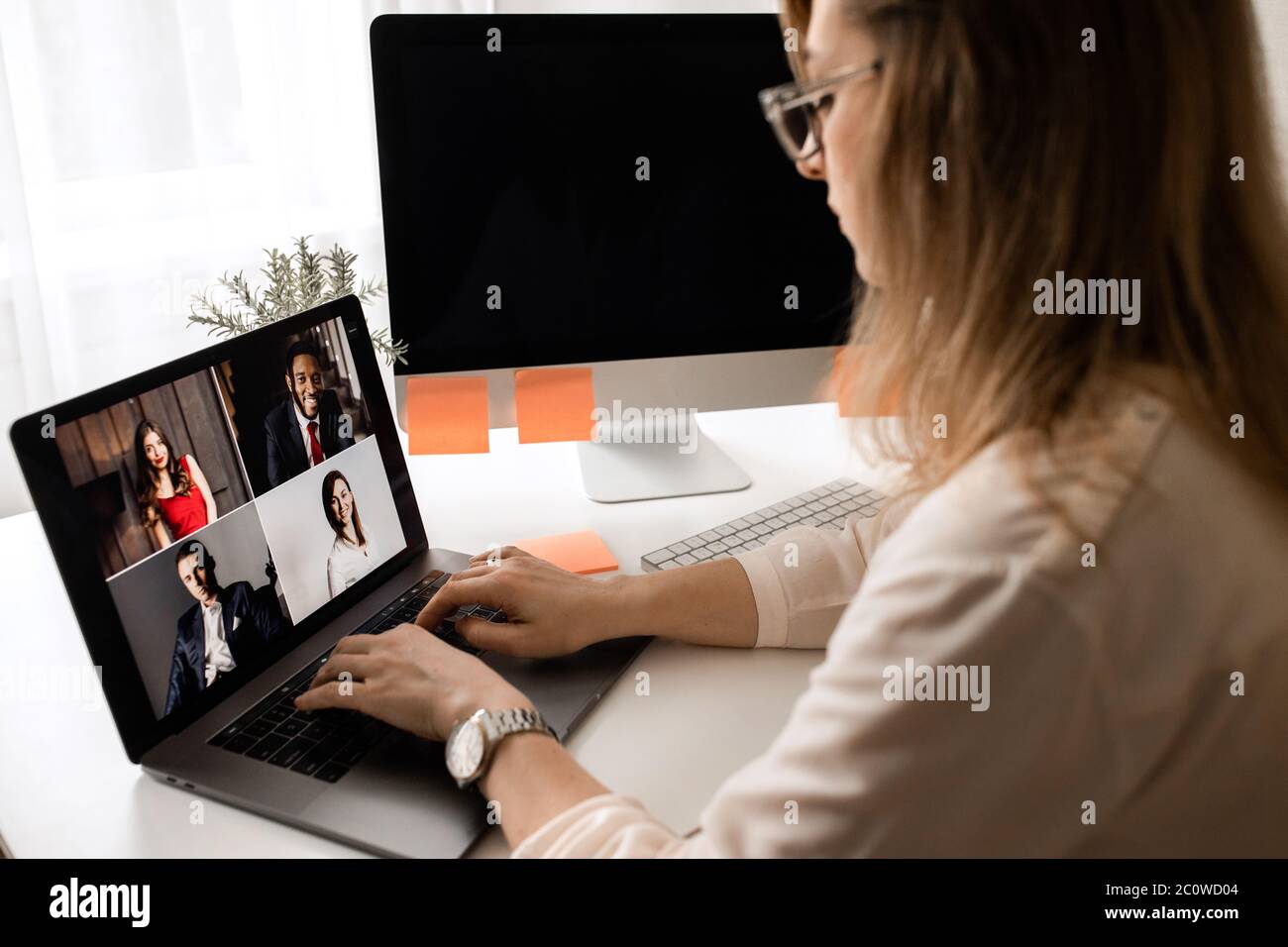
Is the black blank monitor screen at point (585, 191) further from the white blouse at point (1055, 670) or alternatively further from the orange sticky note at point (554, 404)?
the white blouse at point (1055, 670)

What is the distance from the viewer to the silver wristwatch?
67cm

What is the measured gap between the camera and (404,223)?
104cm

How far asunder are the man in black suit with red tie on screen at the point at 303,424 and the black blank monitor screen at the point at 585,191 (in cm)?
18

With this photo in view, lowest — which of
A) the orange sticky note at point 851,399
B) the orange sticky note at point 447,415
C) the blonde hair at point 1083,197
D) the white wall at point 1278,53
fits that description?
the orange sticky note at point 447,415

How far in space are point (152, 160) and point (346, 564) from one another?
4.41 ft

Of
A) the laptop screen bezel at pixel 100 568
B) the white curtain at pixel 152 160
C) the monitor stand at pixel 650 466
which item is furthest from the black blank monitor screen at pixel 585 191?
the white curtain at pixel 152 160

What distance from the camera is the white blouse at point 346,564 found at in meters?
0.88

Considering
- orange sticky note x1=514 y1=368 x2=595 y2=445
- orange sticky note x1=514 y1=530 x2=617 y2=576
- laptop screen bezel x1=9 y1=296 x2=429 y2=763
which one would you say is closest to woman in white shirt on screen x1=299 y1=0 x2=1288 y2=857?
laptop screen bezel x1=9 y1=296 x2=429 y2=763

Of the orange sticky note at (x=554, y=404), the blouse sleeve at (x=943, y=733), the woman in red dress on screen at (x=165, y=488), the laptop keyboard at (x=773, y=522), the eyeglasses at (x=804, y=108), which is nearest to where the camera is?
the blouse sleeve at (x=943, y=733)

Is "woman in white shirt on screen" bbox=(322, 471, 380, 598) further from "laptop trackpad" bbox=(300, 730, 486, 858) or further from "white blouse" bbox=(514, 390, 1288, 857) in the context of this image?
"white blouse" bbox=(514, 390, 1288, 857)

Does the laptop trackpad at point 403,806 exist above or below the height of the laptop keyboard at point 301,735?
below

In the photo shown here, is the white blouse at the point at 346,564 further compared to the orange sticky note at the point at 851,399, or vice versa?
the white blouse at the point at 346,564
